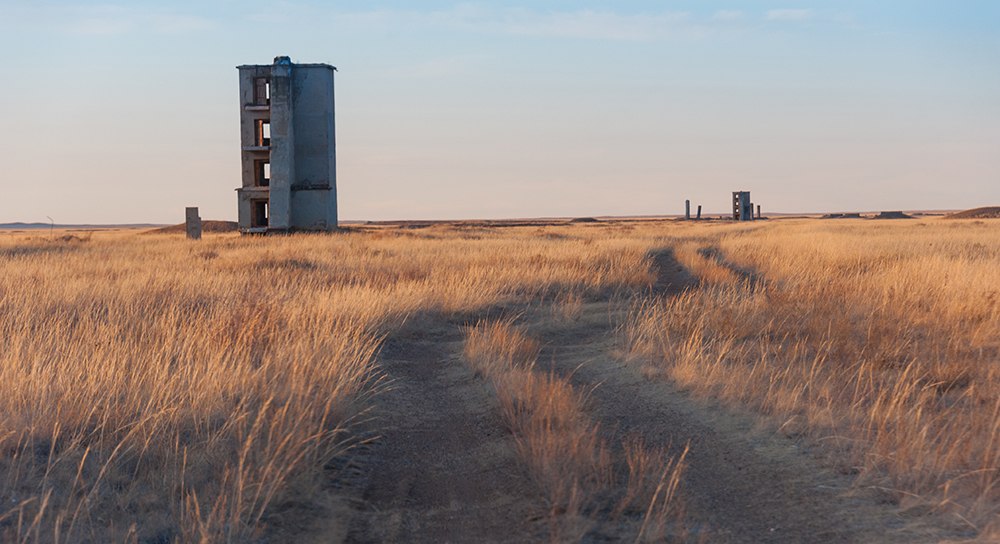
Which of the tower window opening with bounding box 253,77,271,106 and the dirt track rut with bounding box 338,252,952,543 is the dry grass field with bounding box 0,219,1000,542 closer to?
the dirt track rut with bounding box 338,252,952,543

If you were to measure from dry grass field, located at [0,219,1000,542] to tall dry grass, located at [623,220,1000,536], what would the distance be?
0.03m

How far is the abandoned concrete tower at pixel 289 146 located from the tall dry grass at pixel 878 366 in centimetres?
2943

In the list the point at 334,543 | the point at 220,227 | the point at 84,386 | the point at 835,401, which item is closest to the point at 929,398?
the point at 835,401

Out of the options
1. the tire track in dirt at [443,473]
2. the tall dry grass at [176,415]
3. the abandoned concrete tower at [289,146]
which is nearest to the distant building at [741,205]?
the abandoned concrete tower at [289,146]

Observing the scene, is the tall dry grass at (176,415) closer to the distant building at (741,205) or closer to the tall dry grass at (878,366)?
the tall dry grass at (878,366)

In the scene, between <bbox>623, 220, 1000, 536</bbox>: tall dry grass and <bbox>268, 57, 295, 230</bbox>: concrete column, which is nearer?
<bbox>623, 220, 1000, 536</bbox>: tall dry grass

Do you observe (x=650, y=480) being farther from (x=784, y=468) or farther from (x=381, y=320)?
(x=381, y=320)

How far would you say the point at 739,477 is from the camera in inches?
204

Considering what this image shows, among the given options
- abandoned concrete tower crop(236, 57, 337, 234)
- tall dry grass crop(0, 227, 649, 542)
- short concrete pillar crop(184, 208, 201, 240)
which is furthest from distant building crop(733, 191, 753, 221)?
tall dry grass crop(0, 227, 649, 542)

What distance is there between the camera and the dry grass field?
4.43m

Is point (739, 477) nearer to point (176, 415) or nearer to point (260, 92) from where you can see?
point (176, 415)

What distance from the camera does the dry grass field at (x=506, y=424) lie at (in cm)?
443

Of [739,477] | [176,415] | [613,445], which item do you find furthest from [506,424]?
[176,415]

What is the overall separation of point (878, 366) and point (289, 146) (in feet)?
118
